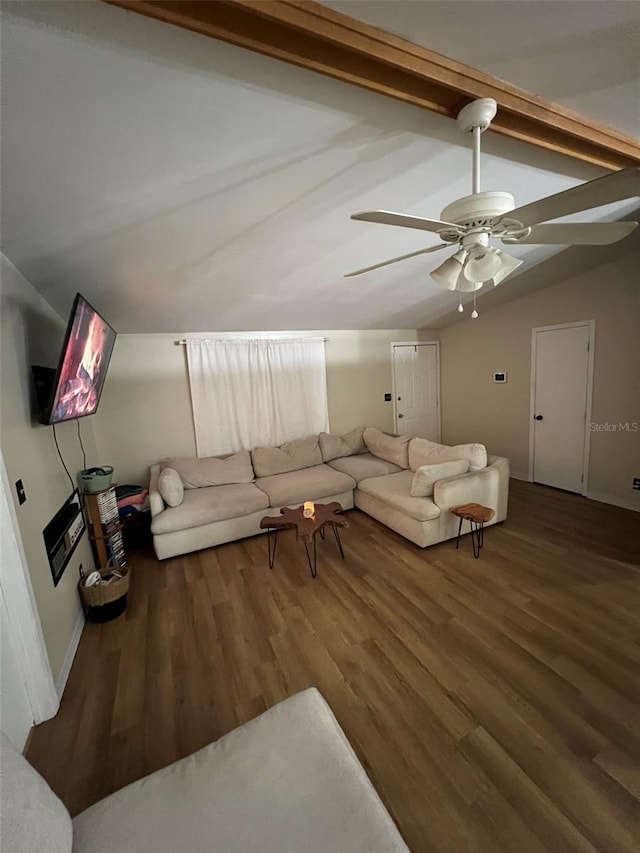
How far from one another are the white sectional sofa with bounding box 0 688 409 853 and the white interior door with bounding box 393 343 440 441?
191 inches

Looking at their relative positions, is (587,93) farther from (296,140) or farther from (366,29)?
(296,140)

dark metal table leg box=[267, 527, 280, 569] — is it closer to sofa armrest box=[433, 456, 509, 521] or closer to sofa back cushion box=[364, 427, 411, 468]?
sofa armrest box=[433, 456, 509, 521]

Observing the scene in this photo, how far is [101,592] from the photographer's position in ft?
7.59

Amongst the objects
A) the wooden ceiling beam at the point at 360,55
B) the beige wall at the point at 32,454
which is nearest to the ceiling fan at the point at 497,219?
the wooden ceiling beam at the point at 360,55

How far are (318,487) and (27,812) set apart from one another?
3054 mm

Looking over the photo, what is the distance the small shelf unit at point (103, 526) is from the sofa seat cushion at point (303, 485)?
141cm

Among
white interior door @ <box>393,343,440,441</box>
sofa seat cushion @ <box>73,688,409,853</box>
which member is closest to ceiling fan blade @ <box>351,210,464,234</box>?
sofa seat cushion @ <box>73,688,409,853</box>

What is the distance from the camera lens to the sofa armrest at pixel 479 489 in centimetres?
304

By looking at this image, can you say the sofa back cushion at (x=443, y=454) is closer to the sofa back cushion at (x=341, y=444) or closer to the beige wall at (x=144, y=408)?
the sofa back cushion at (x=341, y=444)

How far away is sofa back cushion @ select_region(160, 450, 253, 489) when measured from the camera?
373cm

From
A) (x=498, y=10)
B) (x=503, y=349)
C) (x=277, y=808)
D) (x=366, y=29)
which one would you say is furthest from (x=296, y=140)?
(x=503, y=349)

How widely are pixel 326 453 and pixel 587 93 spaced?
148 inches

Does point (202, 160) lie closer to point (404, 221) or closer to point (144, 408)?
point (404, 221)

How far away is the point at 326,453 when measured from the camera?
459cm
